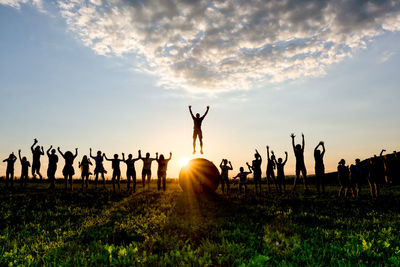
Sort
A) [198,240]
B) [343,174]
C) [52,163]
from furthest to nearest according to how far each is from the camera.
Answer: [52,163]
[343,174]
[198,240]

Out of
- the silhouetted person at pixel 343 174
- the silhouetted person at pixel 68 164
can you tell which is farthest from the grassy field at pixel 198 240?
the silhouetted person at pixel 68 164

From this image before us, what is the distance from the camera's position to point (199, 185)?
1478 cm

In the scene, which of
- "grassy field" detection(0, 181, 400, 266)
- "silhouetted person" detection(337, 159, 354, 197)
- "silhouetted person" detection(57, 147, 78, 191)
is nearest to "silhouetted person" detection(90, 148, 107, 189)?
"silhouetted person" detection(57, 147, 78, 191)

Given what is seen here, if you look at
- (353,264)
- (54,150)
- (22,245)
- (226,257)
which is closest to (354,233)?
(353,264)

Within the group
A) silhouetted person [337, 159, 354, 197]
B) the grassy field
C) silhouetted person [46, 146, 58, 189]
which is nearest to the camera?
the grassy field

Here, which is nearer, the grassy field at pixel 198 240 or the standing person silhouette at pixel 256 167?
the grassy field at pixel 198 240

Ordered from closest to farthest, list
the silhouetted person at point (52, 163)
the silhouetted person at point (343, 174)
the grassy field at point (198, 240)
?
1. the grassy field at point (198, 240)
2. the silhouetted person at point (343, 174)
3. the silhouetted person at point (52, 163)

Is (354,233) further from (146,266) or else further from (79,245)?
(79,245)

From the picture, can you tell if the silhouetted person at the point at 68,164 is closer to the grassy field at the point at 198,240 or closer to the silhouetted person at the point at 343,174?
the grassy field at the point at 198,240

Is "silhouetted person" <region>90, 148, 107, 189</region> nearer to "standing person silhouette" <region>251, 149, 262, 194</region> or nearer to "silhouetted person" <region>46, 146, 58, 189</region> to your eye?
"silhouetted person" <region>46, 146, 58, 189</region>

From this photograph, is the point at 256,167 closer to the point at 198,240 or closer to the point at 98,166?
the point at 98,166

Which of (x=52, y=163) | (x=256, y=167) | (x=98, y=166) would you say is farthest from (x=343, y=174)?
(x=52, y=163)

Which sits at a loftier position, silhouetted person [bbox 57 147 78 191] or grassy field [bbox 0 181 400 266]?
silhouetted person [bbox 57 147 78 191]

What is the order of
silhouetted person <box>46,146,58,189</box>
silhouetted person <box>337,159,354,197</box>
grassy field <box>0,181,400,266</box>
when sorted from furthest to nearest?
silhouetted person <box>46,146,58,189</box>
silhouetted person <box>337,159,354,197</box>
grassy field <box>0,181,400,266</box>
